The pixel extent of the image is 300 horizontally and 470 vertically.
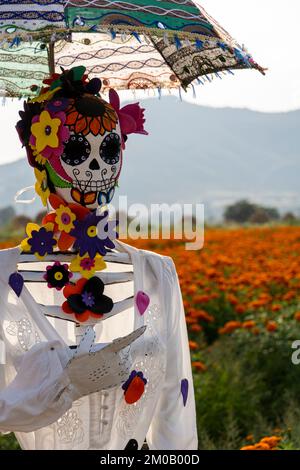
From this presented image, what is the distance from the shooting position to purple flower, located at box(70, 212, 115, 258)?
3.21m

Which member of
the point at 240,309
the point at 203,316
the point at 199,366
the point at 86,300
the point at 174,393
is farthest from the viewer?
the point at 240,309

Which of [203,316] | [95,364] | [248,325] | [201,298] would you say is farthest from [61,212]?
[201,298]

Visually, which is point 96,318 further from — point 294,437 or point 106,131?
point 294,437

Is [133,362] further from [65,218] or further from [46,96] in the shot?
[46,96]

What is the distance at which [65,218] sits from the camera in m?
3.22

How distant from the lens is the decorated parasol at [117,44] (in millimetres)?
2875

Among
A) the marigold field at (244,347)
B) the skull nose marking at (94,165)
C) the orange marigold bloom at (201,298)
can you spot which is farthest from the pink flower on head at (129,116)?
the orange marigold bloom at (201,298)

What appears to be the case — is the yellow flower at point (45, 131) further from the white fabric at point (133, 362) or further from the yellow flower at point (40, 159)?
the white fabric at point (133, 362)

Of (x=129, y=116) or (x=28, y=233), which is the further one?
(x=129, y=116)

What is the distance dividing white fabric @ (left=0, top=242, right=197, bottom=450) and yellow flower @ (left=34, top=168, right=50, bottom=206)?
8.2 inches

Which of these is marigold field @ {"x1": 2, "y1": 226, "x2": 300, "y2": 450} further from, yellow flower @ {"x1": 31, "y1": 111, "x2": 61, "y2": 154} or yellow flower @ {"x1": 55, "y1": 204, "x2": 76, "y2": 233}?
yellow flower @ {"x1": 31, "y1": 111, "x2": 61, "y2": 154}

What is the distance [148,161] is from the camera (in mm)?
95562

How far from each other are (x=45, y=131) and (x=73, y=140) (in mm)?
95

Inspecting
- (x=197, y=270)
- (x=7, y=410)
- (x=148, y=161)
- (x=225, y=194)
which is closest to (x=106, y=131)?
(x=7, y=410)
